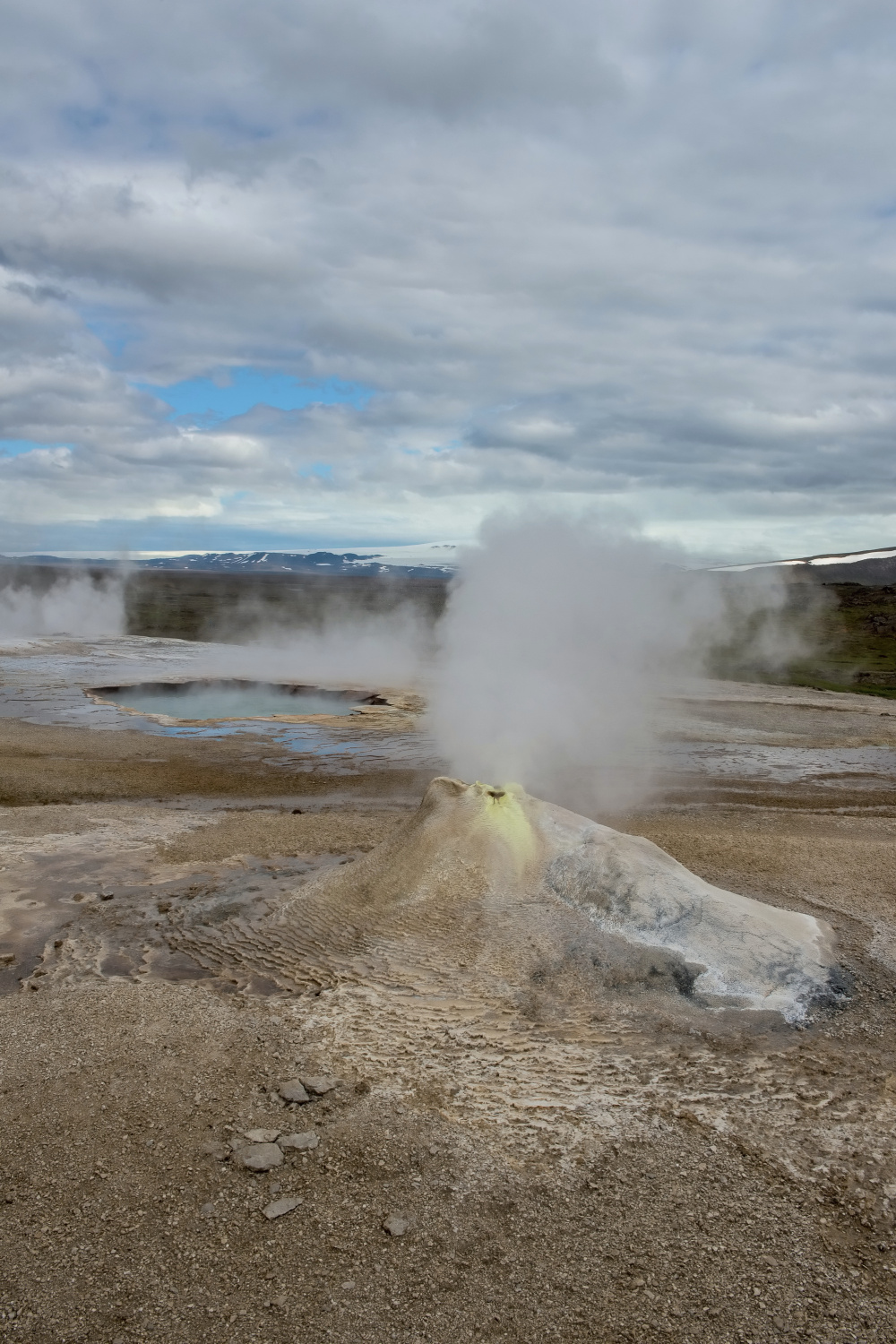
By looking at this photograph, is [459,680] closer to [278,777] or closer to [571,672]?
[571,672]

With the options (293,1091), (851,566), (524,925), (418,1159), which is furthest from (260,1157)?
(851,566)

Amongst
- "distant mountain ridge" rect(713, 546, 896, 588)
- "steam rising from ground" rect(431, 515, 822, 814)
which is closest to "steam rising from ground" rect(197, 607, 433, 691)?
"steam rising from ground" rect(431, 515, 822, 814)

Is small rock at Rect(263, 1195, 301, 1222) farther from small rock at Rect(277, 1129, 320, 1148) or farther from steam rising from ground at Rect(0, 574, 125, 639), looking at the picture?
steam rising from ground at Rect(0, 574, 125, 639)

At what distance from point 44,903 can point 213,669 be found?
25.2 metres

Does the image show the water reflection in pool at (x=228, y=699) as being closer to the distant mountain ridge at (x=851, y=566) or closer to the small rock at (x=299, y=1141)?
the small rock at (x=299, y=1141)

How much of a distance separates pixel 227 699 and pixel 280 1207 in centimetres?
2475

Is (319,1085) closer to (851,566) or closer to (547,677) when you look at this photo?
(547,677)

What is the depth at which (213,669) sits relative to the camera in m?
34.9

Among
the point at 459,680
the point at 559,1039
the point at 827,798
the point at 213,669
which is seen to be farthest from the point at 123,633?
the point at 559,1039

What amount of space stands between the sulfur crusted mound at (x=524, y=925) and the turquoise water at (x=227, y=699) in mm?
16410

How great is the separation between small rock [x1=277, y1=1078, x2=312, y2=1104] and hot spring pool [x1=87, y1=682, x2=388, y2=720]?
63.4ft

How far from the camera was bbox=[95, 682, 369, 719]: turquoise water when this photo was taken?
87.6ft

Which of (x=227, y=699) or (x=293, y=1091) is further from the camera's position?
(x=227, y=699)

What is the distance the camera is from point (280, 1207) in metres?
5.22
